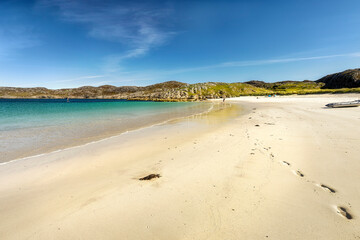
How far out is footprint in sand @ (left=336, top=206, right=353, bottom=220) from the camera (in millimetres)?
3348

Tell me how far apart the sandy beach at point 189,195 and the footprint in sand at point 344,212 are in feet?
0.06

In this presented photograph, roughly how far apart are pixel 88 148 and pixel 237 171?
8035 millimetres

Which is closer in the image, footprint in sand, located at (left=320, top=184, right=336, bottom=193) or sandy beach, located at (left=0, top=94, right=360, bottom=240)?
sandy beach, located at (left=0, top=94, right=360, bottom=240)

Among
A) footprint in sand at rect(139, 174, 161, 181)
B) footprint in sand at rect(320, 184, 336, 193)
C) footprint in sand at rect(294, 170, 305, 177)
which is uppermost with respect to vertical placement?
footprint in sand at rect(320, 184, 336, 193)

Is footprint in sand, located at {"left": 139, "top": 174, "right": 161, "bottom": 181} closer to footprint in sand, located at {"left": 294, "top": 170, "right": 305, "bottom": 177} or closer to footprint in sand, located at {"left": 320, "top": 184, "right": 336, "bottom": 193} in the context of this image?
footprint in sand, located at {"left": 294, "top": 170, "right": 305, "bottom": 177}

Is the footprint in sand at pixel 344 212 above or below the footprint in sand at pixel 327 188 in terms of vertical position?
above

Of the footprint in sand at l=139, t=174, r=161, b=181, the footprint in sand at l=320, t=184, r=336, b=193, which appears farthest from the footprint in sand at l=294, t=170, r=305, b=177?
the footprint in sand at l=139, t=174, r=161, b=181

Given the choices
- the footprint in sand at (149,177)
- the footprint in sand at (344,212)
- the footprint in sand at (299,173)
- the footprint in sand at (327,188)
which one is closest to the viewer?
the footprint in sand at (344,212)

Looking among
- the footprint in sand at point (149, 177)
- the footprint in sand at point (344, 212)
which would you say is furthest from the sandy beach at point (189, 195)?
the footprint in sand at point (149, 177)

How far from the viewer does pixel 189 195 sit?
174 inches

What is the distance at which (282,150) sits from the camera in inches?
299

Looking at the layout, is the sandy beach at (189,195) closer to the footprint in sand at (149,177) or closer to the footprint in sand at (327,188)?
the footprint in sand at (327,188)

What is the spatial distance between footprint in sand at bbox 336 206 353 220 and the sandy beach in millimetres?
18

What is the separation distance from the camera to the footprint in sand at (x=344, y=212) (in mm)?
3348
